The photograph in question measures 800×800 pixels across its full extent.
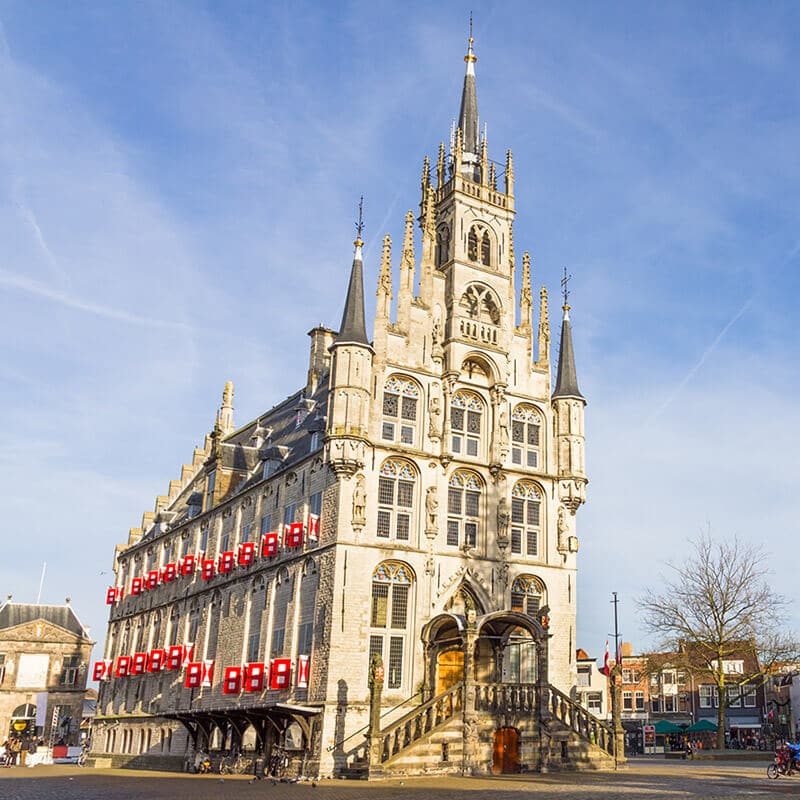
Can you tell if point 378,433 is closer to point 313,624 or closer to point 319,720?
point 313,624

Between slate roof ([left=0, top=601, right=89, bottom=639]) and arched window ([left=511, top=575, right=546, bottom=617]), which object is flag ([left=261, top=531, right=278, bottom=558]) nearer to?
arched window ([left=511, top=575, right=546, bottom=617])

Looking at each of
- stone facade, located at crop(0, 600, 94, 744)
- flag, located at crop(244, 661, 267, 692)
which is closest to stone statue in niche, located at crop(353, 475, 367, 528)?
flag, located at crop(244, 661, 267, 692)

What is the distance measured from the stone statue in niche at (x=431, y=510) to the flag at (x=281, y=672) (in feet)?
25.5

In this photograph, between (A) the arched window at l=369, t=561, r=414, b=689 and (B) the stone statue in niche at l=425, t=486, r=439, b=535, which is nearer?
(A) the arched window at l=369, t=561, r=414, b=689

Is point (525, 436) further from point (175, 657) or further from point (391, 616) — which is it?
point (175, 657)

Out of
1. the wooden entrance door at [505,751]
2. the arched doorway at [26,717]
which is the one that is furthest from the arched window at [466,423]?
the arched doorway at [26,717]

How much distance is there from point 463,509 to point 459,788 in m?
15.4

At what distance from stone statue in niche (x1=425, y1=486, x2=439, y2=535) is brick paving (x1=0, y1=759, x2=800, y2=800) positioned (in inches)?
409

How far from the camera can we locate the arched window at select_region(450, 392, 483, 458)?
137 ft

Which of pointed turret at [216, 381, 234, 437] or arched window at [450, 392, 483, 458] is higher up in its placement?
pointed turret at [216, 381, 234, 437]

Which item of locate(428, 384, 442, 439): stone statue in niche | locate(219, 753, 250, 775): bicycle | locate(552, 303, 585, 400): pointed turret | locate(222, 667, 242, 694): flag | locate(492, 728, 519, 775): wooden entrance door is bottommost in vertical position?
locate(219, 753, 250, 775): bicycle

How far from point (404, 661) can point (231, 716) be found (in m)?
8.01

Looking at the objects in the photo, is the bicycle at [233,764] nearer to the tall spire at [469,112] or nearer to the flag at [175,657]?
the flag at [175,657]

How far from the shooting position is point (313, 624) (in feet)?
123
